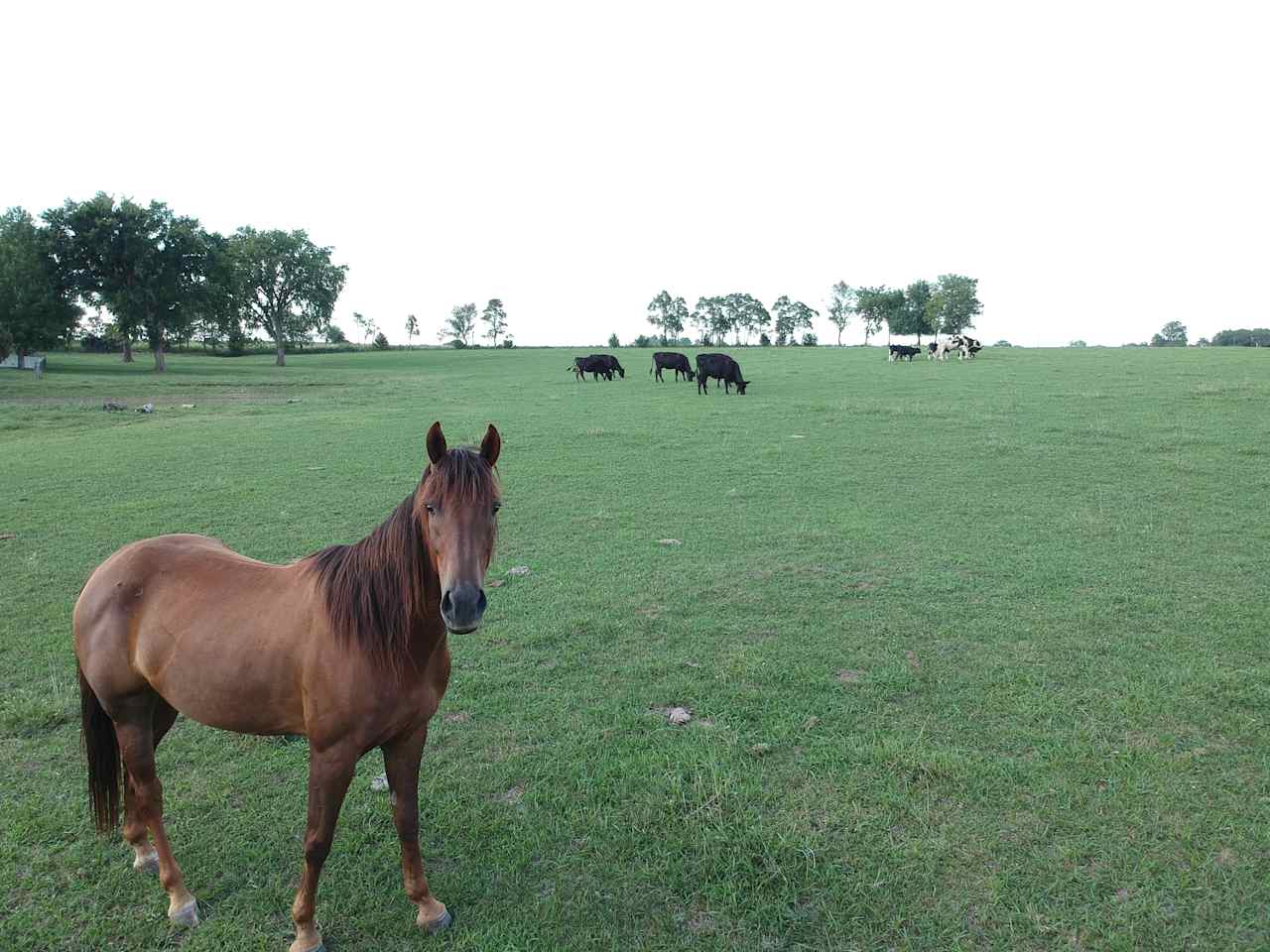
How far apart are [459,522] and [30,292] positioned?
46762 mm

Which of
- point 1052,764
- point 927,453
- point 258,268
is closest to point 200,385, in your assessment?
point 258,268

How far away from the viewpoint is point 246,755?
4.05m

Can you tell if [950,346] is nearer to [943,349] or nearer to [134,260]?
[943,349]

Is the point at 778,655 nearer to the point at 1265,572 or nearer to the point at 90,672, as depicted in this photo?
the point at 90,672

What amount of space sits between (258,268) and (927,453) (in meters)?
56.4

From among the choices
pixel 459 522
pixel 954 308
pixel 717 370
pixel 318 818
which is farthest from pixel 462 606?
pixel 954 308

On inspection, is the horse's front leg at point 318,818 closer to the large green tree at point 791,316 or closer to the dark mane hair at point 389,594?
the dark mane hair at point 389,594

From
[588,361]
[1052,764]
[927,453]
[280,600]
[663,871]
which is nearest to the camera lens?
[280,600]

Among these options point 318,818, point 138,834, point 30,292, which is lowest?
point 138,834

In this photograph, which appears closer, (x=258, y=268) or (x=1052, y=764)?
(x=1052, y=764)

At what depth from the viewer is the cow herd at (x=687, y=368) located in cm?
2606

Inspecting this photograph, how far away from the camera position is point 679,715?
4.36 meters

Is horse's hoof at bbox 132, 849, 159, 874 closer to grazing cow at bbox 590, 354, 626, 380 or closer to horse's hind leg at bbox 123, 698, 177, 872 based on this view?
horse's hind leg at bbox 123, 698, 177, 872

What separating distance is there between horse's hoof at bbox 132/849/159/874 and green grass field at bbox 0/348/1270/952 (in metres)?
0.06
